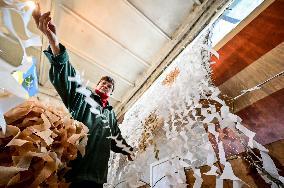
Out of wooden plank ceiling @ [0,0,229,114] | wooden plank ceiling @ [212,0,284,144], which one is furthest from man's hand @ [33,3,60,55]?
wooden plank ceiling @ [212,0,284,144]

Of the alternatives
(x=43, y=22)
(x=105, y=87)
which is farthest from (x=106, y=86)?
(x=43, y=22)

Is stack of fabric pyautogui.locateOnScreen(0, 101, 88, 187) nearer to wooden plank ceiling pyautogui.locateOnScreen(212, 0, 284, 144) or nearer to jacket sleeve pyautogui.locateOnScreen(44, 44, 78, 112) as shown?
jacket sleeve pyautogui.locateOnScreen(44, 44, 78, 112)

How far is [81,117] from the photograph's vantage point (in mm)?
1631

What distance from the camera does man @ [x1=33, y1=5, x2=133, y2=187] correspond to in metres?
1.27

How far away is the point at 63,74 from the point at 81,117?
1.04ft

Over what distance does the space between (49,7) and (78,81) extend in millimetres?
1176

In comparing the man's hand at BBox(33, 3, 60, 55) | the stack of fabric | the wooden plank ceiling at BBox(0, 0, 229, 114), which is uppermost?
the wooden plank ceiling at BBox(0, 0, 229, 114)

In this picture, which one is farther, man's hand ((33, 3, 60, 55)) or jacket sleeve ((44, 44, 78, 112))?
jacket sleeve ((44, 44, 78, 112))

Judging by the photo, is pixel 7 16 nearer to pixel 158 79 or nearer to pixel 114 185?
pixel 114 185

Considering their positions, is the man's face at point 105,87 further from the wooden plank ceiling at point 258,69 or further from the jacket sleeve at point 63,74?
the wooden plank ceiling at point 258,69


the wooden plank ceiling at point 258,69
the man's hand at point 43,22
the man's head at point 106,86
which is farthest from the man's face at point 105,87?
the wooden plank ceiling at point 258,69

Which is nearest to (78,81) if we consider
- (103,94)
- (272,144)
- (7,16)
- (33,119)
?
(103,94)

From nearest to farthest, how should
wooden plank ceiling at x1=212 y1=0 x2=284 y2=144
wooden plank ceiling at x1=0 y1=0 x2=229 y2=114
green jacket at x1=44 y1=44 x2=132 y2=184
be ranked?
wooden plank ceiling at x1=212 y1=0 x2=284 y2=144 < green jacket at x1=44 y1=44 x2=132 y2=184 < wooden plank ceiling at x1=0 y1=0 x2=229 y2=114

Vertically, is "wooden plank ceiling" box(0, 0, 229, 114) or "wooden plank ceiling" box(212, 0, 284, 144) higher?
"wooden plank ceiling" box(0, 0, 229, 114)
